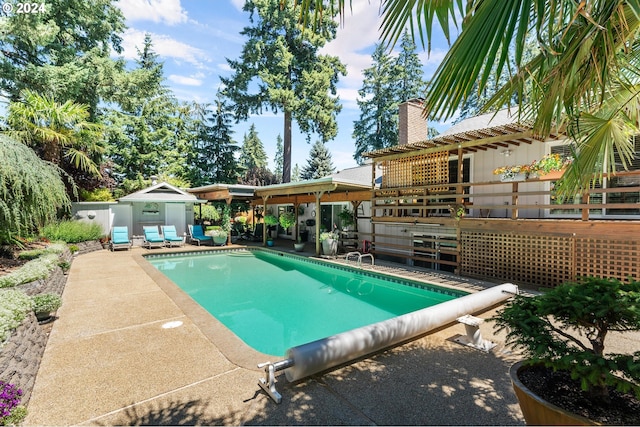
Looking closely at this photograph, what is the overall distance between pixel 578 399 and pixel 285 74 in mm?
24101

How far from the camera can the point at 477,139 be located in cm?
866

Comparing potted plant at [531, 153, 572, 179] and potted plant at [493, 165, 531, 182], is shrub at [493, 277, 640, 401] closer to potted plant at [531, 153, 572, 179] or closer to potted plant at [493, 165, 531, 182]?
potted plant at [531, 153, 572, 179]

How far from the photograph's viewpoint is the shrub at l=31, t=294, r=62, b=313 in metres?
4.83

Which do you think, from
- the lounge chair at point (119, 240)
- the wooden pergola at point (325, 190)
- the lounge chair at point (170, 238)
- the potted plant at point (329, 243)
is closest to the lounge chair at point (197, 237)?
the lounge chair at point (170, 238)

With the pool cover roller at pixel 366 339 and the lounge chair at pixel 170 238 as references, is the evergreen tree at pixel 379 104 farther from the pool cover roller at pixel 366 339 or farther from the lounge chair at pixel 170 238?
the pool cover roller at pixel 366 339

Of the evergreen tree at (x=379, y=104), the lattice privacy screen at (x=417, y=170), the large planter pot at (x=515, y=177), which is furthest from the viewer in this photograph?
the evergreen tree at (x=379, y=104)

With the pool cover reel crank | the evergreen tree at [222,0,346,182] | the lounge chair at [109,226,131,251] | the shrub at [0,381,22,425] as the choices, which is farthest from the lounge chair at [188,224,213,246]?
the pool cover reel crank

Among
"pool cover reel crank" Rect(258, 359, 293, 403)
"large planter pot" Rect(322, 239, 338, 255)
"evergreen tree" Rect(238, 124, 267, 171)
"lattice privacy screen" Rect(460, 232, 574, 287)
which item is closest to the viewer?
"pool cover reel crank" Rect(258, 359, 293, 403)

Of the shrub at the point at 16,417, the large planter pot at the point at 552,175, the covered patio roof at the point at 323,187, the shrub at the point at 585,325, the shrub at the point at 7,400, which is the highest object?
the covered patio roof at the point at 323,187

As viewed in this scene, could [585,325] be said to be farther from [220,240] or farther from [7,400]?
[220,240]

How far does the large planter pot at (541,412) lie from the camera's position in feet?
5.87

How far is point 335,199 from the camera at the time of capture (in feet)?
44.0

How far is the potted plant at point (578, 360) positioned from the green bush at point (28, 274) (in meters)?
7.34

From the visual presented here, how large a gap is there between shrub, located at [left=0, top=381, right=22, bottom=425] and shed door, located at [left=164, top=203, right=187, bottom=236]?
15381 mm
